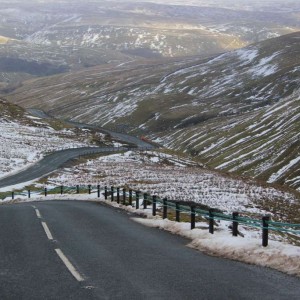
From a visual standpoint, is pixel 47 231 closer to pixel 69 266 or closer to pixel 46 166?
pixel 69 266

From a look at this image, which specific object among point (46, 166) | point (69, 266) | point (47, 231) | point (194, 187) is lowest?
point (46, 166)

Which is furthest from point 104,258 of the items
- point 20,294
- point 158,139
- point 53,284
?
point 158,139

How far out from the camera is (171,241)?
54.5 ft

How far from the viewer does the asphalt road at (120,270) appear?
32.1 ft

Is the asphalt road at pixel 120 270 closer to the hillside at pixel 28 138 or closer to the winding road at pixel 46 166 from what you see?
the winding road at pixel 46 166

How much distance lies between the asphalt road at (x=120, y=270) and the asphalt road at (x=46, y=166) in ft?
142

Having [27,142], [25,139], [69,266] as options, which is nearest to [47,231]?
[69,266]

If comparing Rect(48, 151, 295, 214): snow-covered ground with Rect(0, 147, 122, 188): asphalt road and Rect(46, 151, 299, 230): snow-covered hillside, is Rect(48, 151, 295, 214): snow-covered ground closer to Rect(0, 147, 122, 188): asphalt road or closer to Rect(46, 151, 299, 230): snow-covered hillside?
Rect(46, 151, 299, 230): snow-covered hillside

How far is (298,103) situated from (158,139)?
5178 cm

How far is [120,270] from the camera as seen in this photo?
11.8m

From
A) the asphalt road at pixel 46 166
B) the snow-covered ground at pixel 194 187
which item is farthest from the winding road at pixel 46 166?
the snow-covered ground at pixel 194 187

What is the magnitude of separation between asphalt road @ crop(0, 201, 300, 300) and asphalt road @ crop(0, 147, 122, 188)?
142 ft

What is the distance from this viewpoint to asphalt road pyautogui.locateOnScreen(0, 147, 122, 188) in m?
62.3

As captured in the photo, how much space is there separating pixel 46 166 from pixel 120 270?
65.5 m
